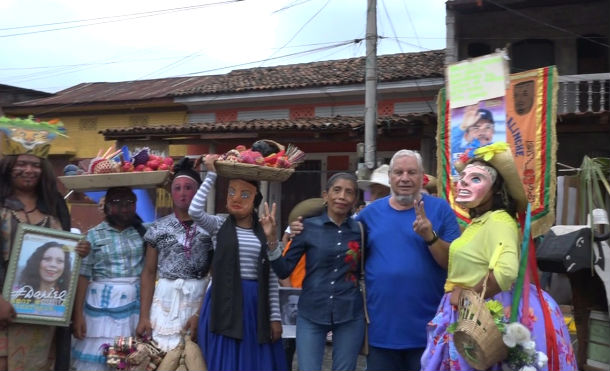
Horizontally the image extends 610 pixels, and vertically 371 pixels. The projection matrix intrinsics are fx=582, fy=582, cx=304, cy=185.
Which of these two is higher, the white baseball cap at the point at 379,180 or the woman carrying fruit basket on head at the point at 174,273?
the white baseball cap at the point at 379,180

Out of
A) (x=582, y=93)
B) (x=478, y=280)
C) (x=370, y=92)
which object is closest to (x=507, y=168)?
(x=478, y=280)

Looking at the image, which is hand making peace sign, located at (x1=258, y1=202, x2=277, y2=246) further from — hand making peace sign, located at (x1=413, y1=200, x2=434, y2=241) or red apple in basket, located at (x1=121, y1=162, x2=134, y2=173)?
red apple in basket, located at (x1=121, y1=162, x2=134, y2=173)

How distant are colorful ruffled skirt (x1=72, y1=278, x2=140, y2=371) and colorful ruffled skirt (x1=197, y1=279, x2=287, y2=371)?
509 millimetres

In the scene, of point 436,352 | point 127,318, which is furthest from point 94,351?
point 436,352

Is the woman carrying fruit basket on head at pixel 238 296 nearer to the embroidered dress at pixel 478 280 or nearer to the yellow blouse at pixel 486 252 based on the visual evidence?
the embroidered dress at pixel 478 280

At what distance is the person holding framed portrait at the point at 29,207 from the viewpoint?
11.4ft

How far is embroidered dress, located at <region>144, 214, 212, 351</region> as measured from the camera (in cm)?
356

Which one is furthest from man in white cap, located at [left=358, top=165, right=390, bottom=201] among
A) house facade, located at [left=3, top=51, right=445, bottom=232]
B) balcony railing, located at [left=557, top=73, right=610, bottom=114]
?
balcony railing, located at [left=557, top=73, right=610, bottom=114]

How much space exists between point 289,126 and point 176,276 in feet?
28.7

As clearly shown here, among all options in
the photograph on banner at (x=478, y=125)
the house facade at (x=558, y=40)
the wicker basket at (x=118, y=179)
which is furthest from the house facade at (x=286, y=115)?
the wicker basket at (x=118, y=179)

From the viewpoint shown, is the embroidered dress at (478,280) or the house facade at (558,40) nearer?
the embroidered dress at (478,280)

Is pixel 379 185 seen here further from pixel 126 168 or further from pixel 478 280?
pixel 478 280

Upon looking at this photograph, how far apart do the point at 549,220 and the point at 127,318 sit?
10.5 feet

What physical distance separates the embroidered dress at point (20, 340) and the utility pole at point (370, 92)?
23.0 ft
